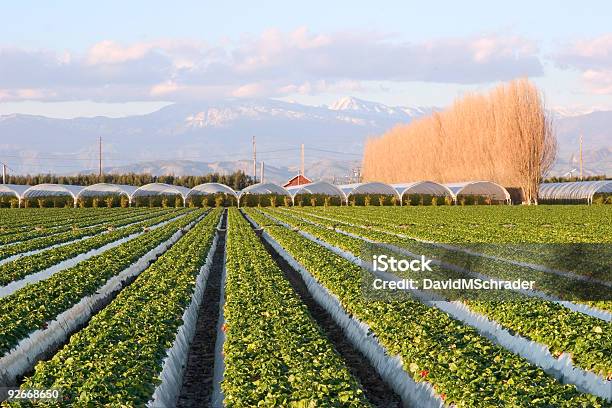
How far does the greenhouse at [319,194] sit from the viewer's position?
225 feet

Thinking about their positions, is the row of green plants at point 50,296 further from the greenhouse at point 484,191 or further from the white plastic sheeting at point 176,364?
the greenhouse at point 484,191

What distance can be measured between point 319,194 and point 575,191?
2504 centimetres

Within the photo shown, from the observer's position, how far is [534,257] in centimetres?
1742

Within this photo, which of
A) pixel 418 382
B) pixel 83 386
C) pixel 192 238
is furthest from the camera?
pixel 192 238

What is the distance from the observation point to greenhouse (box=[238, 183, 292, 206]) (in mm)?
68938

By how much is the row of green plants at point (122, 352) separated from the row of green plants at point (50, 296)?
0.82 meters

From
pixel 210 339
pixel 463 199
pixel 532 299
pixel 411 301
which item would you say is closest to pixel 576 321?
pixel 532 299

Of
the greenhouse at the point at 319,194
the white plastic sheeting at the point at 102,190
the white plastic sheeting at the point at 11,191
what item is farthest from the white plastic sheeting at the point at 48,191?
the greenhouse at the point at 319,194

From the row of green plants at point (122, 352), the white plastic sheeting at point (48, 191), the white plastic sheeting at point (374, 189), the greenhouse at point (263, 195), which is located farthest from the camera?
the white plastic sheeting at point (374, 189)

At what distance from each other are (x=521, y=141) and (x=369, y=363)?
6338 centimetres

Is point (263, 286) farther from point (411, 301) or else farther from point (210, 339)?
point (411, 301)

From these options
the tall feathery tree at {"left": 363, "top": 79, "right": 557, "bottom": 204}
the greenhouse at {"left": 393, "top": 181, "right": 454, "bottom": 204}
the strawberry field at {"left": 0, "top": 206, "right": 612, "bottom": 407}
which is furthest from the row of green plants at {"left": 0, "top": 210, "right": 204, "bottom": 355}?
the tall feathery tree at {"left": 363, "top": 79, "right": 557, "bottom": 204}

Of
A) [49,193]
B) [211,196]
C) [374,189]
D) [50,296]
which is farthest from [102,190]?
[50,296]

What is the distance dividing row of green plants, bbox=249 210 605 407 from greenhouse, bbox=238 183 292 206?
56750 mm
